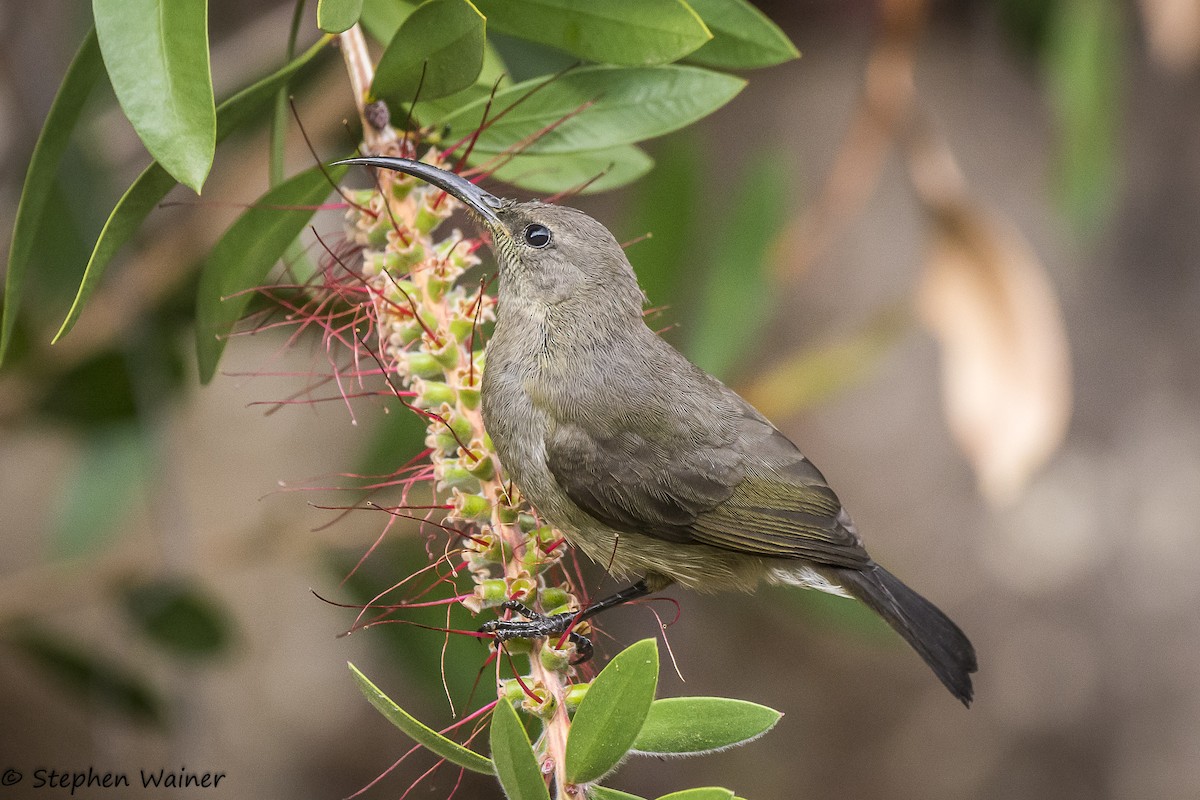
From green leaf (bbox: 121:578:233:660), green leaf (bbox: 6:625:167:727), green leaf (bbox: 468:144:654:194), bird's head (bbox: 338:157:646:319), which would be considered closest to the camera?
green leaf (bbox: 468:144:654:194)

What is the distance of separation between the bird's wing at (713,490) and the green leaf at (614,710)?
65 centimetres

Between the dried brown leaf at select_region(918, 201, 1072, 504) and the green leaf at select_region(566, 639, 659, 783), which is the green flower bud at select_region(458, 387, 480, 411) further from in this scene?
the dried brown leaf at select_region(918, 201, 1072, 504)

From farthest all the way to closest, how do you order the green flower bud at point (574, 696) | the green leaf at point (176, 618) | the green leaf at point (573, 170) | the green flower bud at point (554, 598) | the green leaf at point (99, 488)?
the green leaf at point (99, 488)
the green leaf at point (176, 618)
the green leaf at point (573, 170)
the green flower bud at point (554, 598)
the green flower bud at point (574, 696)

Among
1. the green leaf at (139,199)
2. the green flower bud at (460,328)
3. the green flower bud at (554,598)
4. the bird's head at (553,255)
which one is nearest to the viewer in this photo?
the green leaf at (139,199)

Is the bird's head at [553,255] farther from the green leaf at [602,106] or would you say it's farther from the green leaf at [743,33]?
the green leaf at [743,33]

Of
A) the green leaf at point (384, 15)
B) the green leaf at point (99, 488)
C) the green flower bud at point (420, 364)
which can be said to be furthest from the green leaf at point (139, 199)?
the green leaf at point (99, 488)

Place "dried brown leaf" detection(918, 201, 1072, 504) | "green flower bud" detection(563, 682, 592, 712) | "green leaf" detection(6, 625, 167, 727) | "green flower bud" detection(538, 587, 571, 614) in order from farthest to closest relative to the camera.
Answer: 1. "green leaf" detection(6, 625, 167, 727)
2. "dried brown leaf" detection(918, 201, 1072, 504)
3. "green flower bud" detection(538, 587, 571, 614)
4. "green flower bud" detection(563, 682, 592, 712)

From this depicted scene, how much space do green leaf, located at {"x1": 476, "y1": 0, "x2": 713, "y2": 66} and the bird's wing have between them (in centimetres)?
69

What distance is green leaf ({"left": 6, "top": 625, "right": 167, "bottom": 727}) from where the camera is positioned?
3.09 metres

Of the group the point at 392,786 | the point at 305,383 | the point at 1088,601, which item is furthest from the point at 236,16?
the point at 1088,601

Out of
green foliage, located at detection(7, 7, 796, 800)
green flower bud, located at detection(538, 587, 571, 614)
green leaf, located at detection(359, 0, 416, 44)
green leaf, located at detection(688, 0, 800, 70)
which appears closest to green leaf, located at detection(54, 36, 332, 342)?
green foliage, located at detection(7, 7, 796, 800)

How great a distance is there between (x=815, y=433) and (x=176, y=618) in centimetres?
330

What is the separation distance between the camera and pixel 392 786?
4.66 metres

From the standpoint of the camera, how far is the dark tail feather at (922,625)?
7.42 feet
